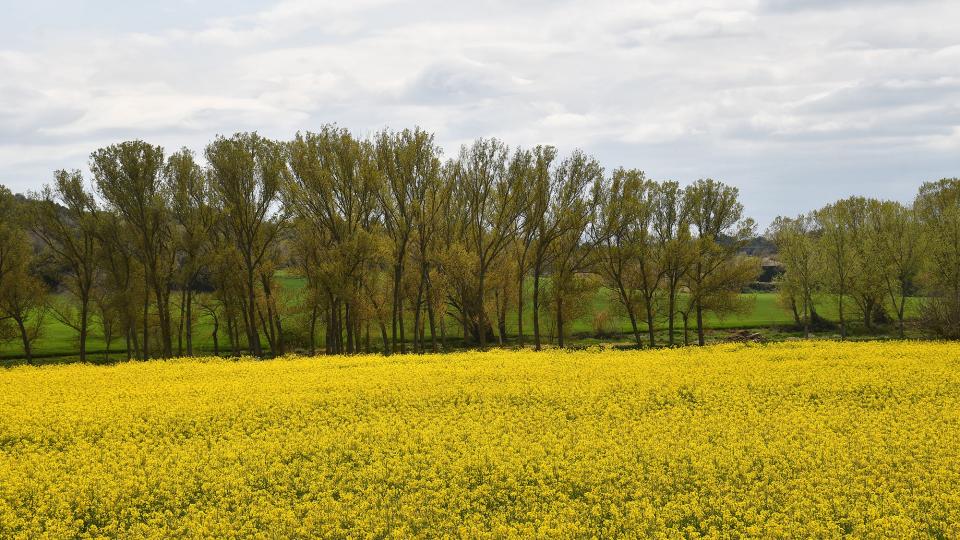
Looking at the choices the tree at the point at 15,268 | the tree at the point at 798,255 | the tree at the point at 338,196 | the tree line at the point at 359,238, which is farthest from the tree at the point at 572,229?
the tree at the point at 15,268

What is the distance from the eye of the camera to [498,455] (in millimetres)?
17938

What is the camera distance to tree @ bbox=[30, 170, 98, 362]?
50.9m

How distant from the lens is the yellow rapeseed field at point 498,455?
14391 millimetres

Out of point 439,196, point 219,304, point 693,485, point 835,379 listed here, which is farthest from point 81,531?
point 219,304

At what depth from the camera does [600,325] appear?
65875 millimetres

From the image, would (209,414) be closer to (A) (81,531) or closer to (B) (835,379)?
(A) (81,531)

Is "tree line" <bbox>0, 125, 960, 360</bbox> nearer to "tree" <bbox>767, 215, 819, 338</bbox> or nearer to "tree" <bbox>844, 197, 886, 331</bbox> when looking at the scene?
"tree" <bbox>844, 197, 886, 331</bbox>

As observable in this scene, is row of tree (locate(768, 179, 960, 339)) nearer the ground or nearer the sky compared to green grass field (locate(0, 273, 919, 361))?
nearer the sky

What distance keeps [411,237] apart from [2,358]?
142 feet

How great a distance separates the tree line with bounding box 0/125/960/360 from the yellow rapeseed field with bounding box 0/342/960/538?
21.2 meters

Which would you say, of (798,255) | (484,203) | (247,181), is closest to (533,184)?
(484,203)

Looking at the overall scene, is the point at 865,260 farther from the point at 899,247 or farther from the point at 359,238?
the point at 359,238

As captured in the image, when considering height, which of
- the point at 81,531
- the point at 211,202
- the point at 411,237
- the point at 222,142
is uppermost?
the point at 222,142

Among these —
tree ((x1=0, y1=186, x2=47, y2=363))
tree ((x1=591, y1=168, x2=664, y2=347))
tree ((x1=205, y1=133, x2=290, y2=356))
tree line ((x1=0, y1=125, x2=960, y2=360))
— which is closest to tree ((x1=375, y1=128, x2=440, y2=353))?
tree line ((x1=0, y1=125, x2=960, y2=360))
